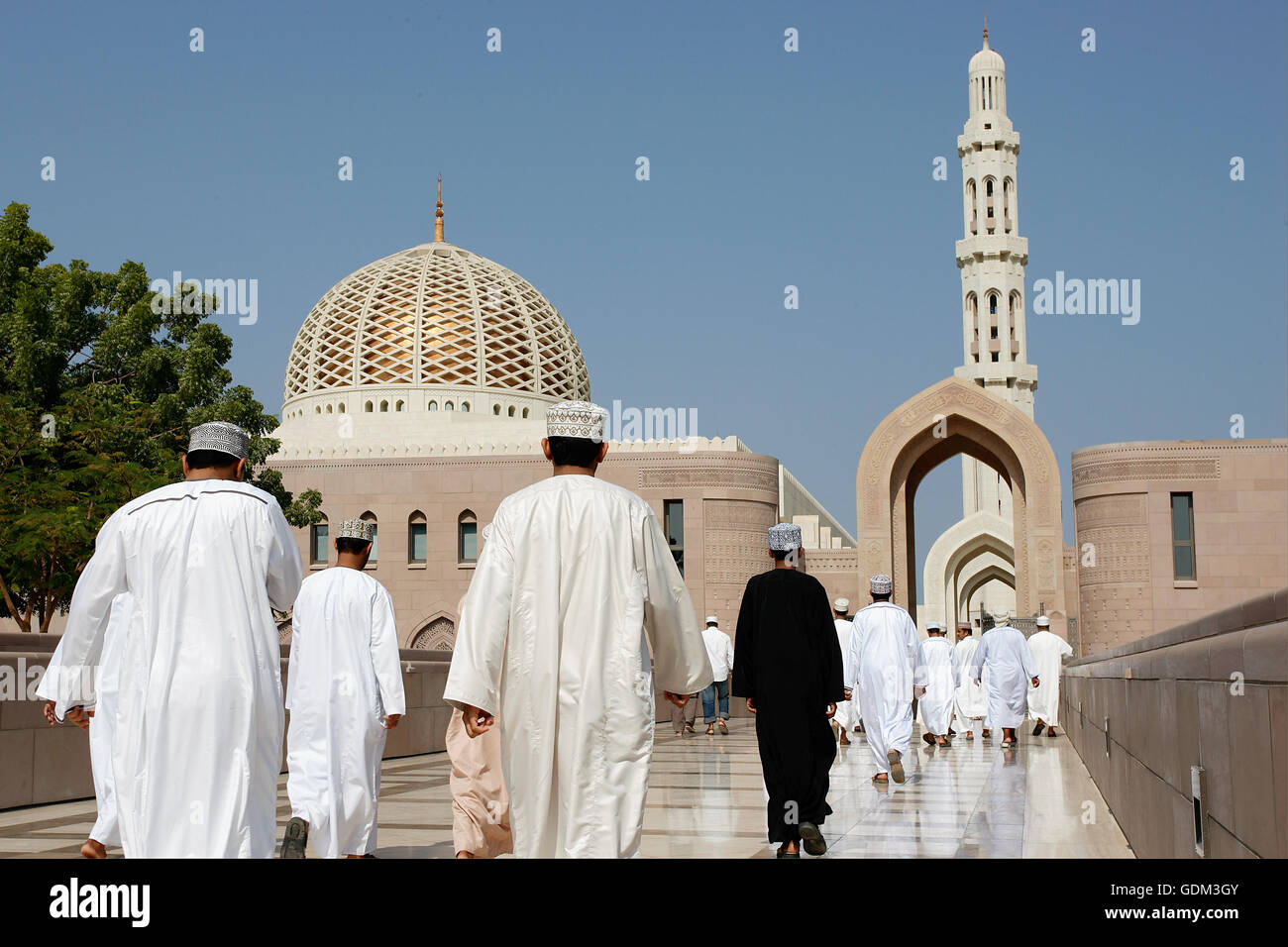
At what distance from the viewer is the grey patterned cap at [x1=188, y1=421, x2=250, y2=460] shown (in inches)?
160

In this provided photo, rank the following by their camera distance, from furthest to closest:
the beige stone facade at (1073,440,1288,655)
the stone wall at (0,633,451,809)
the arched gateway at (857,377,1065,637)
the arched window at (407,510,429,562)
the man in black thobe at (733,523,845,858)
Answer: the arched window at (407,510,429,562) → the arched gateway at (857,377,1065,637) → the beige stone facade at (1073,440,1288,655) → the stone wall at (0,633,451,809) → the man in black thobe at (733,523,845,858)

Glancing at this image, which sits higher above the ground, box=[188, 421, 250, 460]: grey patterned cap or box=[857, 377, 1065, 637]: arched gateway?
box=[857, 377, 1065, 637]: arched gateway

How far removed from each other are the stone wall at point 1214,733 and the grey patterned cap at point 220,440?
2.75m

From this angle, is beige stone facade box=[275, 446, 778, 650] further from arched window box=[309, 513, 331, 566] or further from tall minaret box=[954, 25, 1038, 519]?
tall minaret box=[954, 25, 1038, 519]

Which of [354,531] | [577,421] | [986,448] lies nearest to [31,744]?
[354,531]

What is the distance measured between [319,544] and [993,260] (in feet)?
72.6

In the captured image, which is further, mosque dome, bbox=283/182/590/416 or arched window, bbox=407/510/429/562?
mosque dome, bbox=283/182/590/416

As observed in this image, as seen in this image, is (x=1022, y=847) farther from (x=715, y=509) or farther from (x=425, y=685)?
(x=715, y=509)

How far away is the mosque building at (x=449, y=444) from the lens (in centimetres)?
2564

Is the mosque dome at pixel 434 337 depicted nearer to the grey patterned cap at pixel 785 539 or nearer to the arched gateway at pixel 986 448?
the arched gateway at pixel 986 448

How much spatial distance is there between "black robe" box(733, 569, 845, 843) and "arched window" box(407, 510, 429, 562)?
21.5m

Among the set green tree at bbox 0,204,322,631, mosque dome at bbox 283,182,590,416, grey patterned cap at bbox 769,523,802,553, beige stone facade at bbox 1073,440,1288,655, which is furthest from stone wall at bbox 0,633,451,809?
mosque dome at bbox 283,182,590,416
